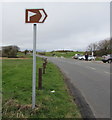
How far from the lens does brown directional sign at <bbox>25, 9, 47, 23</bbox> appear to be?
3.61m

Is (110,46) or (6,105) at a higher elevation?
(110,46)

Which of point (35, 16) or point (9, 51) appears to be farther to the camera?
point (9, 51)

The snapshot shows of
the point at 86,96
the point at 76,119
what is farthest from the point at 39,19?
the point at 86,96

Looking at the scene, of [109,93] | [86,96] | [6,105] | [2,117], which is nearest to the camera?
[2,117]

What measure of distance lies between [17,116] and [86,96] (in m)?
2.95

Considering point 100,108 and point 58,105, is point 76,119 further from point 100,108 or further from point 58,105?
point 100,108

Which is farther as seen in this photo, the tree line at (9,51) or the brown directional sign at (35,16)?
the tree line at (9,51)

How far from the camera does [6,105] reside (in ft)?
13.6

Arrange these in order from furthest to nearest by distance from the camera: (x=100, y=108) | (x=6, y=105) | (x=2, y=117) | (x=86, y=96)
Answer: (x=86, y=96), (x=100, y=108), (x=6, y=105), (x=2, y=117)

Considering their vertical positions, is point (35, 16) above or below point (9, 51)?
below

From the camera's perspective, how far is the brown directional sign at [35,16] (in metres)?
3.61

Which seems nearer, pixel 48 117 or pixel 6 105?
pixel 48 117

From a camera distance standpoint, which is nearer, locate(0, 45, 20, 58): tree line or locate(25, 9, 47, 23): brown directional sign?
locate(25, 9, 47, 23): brown directional sign

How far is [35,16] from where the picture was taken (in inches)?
143
